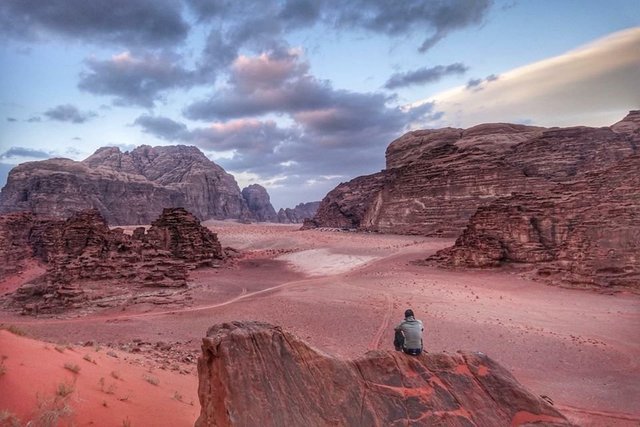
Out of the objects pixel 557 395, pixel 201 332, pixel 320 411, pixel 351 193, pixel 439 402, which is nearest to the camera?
pixel 320 411

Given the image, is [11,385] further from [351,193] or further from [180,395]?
[351,193]

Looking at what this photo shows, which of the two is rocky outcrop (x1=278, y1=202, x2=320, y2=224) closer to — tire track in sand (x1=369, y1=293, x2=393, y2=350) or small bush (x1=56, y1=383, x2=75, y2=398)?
tire track in sand (x1=369, y1=293, x2=393, y2=350)

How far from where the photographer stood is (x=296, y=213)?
152 m

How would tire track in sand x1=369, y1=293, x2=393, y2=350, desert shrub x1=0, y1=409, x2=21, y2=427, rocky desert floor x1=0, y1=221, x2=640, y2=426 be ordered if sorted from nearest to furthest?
desert shrub x1=0, y1=409, x2=21, y2=427, rocky desert floor x1=0, y1=221, x2=640, y2=426, tire track in sand x1=369, y1=293, x2=393, y2=350

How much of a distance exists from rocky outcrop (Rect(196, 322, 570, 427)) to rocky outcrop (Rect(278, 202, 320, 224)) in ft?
440

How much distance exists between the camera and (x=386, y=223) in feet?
165

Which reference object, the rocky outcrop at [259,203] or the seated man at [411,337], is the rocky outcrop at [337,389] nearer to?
the seated man at [411,337]

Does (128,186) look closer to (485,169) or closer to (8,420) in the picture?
(485,169)

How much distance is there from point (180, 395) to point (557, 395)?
27.5ft

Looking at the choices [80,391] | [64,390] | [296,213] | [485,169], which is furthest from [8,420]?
[296,213]

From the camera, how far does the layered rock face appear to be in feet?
253

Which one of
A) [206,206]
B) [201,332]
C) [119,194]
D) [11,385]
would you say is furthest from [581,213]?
[206,206]

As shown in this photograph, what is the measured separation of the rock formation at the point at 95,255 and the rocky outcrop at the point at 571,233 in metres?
18.8

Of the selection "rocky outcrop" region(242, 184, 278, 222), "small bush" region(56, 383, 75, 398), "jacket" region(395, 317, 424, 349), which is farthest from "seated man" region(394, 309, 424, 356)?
"rocky outcrop" region(242, 184, 278, 222)
